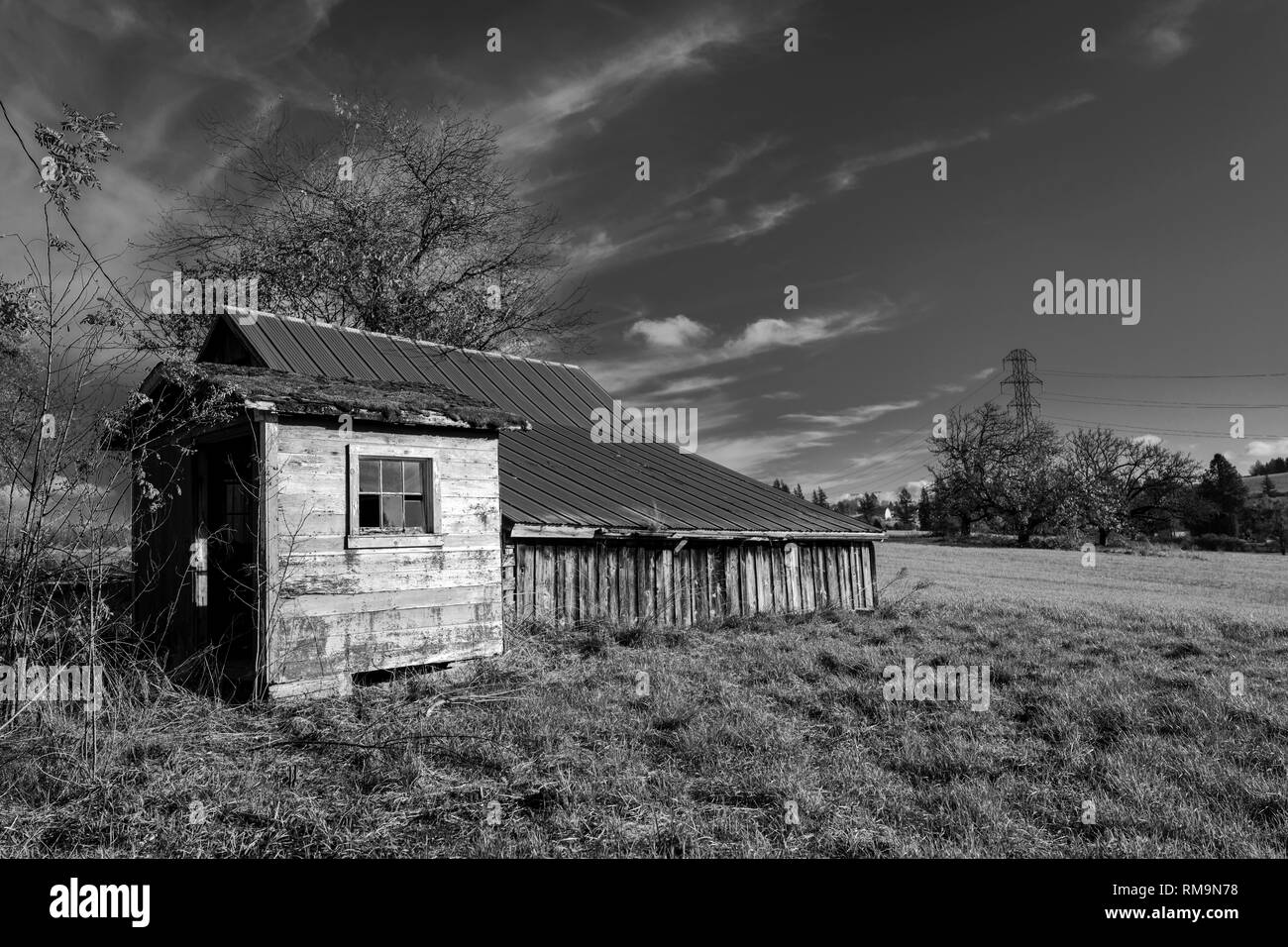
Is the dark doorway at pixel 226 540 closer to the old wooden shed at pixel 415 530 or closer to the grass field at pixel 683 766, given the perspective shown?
the old wooden shed at pixel 415 530

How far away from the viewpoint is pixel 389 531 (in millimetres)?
8875

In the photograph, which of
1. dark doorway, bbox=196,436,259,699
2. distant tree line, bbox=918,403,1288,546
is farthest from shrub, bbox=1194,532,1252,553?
dark doorway, bbox=196,436,259,699

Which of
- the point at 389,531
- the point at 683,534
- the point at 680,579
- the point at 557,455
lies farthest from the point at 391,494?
the point at 557,455

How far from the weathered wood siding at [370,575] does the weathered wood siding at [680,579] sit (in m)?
1.84

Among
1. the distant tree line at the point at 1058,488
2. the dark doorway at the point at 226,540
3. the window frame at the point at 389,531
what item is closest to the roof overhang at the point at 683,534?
the window frame at the point at 389,531

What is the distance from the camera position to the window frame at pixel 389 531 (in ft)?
27.9

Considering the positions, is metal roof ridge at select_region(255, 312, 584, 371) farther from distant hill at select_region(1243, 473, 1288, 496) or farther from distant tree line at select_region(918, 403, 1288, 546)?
distant hill at select_region(1243, 473, 1288, 496)

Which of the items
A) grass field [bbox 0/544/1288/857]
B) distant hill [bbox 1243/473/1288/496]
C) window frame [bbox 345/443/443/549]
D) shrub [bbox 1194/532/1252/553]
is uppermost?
distant hill [bbox 1243/473/1288/496]

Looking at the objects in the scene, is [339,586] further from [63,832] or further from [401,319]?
[401,319]

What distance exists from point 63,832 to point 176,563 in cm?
642

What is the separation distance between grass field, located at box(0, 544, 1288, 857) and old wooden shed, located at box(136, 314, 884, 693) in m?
0.79

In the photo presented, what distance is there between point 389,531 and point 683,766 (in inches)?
178

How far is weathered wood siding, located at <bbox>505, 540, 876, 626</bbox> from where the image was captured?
1188 centimetres
